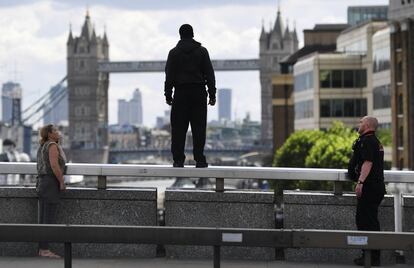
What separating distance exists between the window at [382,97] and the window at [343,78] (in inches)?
278

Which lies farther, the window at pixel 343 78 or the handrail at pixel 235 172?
the window at pixel 343 78

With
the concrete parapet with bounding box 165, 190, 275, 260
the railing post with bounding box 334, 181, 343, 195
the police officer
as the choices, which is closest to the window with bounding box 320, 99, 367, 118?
the railing post with bounding box 334, 181, 343, 195

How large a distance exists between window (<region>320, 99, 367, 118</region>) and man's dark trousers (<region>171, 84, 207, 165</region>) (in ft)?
261

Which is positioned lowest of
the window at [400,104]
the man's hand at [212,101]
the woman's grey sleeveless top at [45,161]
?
the woman's grey sleeveless top at [45,161]

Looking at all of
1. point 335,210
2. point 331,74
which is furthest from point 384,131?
point 335,210

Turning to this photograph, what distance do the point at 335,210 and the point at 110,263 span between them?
2356 millimetres

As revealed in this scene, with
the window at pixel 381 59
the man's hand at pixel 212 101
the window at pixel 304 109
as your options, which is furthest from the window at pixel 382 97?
the man's hand at pixel 212 101

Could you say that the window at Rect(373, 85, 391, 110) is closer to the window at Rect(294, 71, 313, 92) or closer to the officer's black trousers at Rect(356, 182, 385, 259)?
the window at Rect(294, 71, 313, 92)

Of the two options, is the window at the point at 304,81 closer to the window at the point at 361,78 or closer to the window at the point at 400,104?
the window at the point at 361,78

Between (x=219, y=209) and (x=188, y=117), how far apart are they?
3.92ft

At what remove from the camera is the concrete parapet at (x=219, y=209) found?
475 inches

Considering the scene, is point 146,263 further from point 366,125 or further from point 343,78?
point 343,78

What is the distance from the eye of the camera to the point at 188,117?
41.9ft

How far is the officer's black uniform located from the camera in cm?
1145
